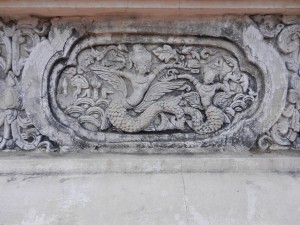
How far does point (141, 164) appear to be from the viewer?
232cm

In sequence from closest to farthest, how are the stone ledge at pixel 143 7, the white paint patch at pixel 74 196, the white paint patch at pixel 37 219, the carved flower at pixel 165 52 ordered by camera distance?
the white paint patch at pixel 37 219 → the white paint patch at pixel 74 196 → the stone ledge at pixel 143 7 → the carved flower at pixel 165 52

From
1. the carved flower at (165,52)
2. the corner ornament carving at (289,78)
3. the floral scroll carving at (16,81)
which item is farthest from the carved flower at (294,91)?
the floral scroll carving at (16,81)

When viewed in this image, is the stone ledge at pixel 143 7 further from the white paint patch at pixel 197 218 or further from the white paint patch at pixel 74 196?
the white paint patch at pixel 197 218

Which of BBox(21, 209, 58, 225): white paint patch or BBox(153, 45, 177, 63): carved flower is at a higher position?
BBox(153, 45, 177, 63): carved flower

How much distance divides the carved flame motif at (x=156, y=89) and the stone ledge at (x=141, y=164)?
0.84ft

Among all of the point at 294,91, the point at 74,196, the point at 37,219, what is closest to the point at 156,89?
the point at 74,196

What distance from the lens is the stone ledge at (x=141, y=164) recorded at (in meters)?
2.30

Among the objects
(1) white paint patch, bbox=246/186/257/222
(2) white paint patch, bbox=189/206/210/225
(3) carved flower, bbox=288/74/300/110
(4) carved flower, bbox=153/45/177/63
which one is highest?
(4) carved flower, bbox=153/45/177/63

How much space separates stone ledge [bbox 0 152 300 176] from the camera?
2.30 m

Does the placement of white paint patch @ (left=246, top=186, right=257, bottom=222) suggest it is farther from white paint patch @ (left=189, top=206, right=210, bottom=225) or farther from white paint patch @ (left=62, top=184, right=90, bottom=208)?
white paint patch @ (left=62, top=184, right=90, bottom=208)

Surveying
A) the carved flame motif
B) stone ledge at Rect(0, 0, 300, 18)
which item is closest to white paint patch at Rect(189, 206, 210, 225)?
the carved flame motif

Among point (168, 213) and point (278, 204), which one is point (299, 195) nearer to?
Answer: point (278, 204)

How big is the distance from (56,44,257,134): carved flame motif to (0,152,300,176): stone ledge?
257 millimetres

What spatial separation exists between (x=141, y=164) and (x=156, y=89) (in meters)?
0.63
